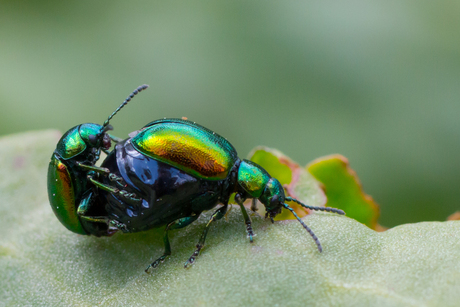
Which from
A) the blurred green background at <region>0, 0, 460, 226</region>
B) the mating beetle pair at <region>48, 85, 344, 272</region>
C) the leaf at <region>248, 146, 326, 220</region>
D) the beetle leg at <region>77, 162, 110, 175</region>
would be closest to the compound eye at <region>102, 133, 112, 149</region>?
the mating beetle pair at <region>48, 85, 344, 272</region>

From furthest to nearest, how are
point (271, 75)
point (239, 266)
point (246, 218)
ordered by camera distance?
point (271, 75), point (246, 218), point (239, 266)

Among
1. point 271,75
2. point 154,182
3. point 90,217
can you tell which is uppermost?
point 271,75

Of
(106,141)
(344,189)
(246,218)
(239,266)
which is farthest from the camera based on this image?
(344,189)

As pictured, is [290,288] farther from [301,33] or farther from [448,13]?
[448,13]

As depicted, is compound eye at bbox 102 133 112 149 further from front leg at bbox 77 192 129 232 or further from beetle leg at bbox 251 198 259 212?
beetle leg at bbox 251 198 259 212

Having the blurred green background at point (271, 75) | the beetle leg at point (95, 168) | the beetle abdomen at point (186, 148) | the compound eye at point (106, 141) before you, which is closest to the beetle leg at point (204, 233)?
the beetle abdomen at point (186, 148)

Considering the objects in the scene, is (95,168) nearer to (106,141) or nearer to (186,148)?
(106,141)

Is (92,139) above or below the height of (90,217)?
above

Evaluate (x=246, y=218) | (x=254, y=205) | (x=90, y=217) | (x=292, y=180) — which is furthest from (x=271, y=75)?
(x=90, y=217)

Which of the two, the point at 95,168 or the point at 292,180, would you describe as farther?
the point at 292,180
